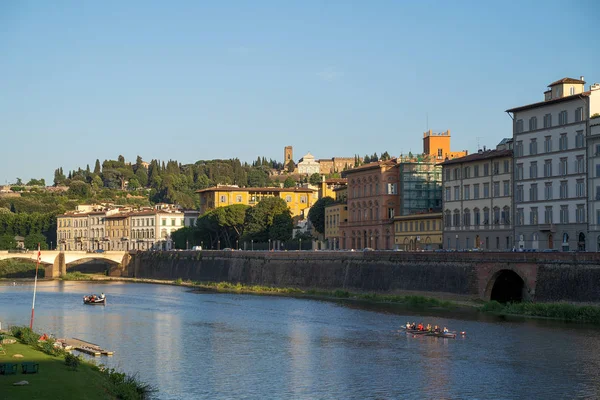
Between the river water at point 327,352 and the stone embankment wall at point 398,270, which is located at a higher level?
the stone embankment wall at point 398,270

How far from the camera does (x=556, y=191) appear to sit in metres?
77.9

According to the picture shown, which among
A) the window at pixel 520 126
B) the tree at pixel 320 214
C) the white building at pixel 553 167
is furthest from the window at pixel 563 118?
the tree at pixel 320 214

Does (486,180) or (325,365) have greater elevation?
(486,180)

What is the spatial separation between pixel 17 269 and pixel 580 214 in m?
101

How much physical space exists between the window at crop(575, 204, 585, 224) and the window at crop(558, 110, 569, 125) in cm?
731

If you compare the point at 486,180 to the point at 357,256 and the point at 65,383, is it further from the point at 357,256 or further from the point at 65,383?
the point at 65,383

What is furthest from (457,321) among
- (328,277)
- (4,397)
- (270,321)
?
(4,397)

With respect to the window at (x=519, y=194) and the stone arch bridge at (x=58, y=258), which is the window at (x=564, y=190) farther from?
the stone arch bridge at (x=58, y=258)

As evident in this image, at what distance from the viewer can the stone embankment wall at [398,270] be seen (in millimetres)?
65125

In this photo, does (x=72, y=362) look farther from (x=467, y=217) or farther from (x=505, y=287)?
(x=467, y=217)

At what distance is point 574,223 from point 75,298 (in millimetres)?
53475

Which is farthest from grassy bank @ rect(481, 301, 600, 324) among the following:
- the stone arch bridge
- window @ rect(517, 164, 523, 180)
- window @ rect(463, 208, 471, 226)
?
the stone arch bridge

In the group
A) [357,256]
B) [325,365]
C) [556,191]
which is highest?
[556,191]

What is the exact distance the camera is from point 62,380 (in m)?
35.6
